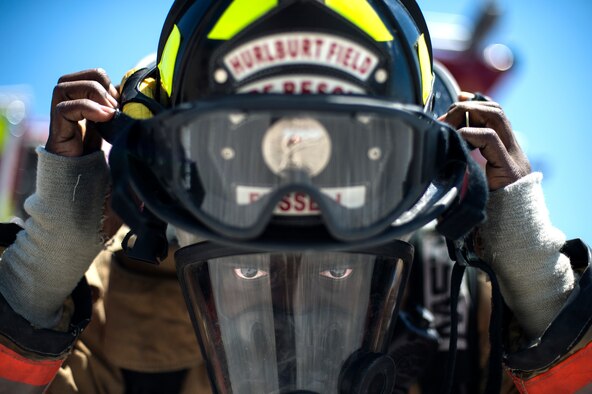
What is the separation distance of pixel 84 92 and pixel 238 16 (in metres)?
0.41

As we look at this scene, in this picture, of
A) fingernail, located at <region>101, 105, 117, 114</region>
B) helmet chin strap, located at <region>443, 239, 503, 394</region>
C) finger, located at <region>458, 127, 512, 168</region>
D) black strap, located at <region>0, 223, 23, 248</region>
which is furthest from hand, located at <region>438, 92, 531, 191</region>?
black strap, located at <region>0, 223, 23, 248</region>

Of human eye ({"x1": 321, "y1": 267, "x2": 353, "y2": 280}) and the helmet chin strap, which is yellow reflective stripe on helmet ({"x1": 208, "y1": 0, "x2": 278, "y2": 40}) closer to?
human eye ({"x1": 321, "y1": 267, "x2": 353, "y2": 280})

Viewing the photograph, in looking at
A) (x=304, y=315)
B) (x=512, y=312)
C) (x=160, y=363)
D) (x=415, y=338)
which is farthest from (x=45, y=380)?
(x=512, y=312)

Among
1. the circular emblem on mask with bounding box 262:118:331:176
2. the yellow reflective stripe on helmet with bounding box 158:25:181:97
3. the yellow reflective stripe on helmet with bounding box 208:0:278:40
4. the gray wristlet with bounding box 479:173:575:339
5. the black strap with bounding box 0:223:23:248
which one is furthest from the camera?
the black strap with bounding box 0:223:23:248

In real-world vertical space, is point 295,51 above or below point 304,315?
above

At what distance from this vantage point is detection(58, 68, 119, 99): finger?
1.38 meters

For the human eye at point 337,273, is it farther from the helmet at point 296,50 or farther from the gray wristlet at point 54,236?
the gray wristlet at point 54,236

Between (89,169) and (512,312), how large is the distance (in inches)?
37.9

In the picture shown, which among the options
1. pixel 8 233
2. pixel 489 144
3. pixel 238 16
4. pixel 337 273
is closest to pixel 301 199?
pixel 337 273

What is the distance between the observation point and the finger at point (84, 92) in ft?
4.32

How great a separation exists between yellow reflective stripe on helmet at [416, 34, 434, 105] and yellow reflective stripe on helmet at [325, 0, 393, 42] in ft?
0.36

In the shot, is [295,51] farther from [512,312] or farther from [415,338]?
[415,338]

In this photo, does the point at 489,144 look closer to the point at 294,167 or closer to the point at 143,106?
the point at 294,167

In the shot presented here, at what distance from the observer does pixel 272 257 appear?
1152 mm
